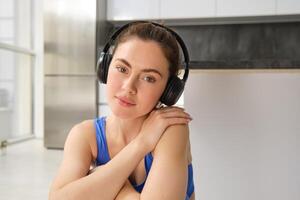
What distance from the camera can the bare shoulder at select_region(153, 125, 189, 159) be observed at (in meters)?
0.80

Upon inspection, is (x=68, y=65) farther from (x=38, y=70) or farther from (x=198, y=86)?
(x=198, y=86)

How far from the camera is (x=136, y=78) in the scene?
792mm

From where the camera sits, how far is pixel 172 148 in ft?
2.62

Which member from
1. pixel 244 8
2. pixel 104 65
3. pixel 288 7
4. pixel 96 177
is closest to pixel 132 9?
pixel 244 8

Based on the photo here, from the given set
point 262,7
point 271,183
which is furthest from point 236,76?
point 262,7

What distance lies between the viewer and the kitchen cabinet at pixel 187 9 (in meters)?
3.11

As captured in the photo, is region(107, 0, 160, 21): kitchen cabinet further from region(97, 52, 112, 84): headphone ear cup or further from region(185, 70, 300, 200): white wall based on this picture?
region(97, 52, 112, 84): headphone ear cup

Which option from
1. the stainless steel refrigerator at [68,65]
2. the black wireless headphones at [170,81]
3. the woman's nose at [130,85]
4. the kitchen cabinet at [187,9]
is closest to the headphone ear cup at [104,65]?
the black wireless headphones at [170,81]

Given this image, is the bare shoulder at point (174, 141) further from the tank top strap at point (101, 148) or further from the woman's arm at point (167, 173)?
the tank top strap at point (101, 148)

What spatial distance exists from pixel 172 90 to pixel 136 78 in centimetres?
10

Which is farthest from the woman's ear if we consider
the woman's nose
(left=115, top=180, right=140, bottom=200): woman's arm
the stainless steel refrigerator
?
the stainless steel refrigerator

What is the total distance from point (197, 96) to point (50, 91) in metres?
2.42

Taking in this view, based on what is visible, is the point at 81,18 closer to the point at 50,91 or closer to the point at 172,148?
the point at 50,91

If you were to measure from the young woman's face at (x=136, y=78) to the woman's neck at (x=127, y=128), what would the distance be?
0.32ft
